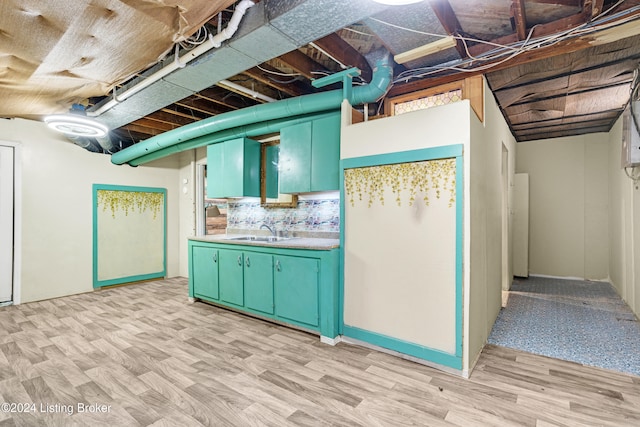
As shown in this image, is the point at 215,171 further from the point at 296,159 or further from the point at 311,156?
the point at 311,156

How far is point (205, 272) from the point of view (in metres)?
4.07

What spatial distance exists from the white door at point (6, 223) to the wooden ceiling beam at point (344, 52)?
482 cm

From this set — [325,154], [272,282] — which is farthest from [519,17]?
[272,282]

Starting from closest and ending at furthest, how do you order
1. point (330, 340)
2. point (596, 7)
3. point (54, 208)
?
point (596, 7) → point (330, 340) → point (54, 208)

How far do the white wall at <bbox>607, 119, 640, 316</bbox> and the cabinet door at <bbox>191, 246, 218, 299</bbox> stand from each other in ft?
16.7

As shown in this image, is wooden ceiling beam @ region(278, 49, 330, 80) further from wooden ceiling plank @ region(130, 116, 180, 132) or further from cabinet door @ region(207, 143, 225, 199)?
wooden ceiling plank @ region(130, 116, 180, 132)

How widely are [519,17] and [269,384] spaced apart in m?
3.30

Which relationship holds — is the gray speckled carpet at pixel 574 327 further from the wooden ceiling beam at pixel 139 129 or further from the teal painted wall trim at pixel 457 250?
the wooden ceiling beam at pixel 139 129

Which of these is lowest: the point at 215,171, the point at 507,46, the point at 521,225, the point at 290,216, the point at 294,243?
the point at 294,243

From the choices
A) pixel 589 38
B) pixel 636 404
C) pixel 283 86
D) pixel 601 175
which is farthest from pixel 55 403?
pixel 601 175

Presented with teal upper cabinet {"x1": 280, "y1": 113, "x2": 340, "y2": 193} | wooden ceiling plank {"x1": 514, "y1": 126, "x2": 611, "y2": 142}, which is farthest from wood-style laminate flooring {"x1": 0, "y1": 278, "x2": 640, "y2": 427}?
wooden ceiling plank {"x1": 514, "y1": 126, "x2": 611, "y2": 142}

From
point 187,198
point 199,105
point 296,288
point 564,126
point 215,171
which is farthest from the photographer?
point 187,198

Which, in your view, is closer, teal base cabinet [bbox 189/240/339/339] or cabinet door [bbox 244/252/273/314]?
teal base cabinet [bbox 189/240/339/339]

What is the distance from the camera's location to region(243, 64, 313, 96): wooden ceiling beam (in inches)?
122
